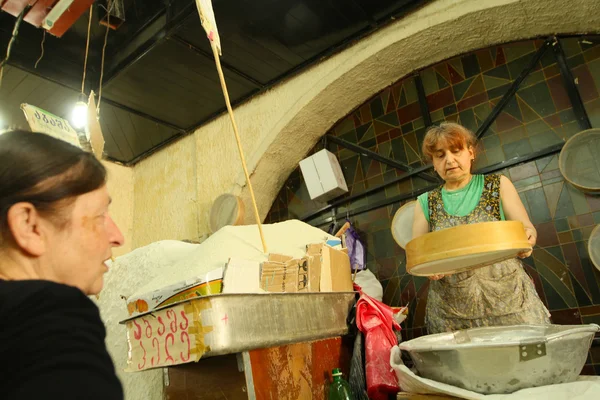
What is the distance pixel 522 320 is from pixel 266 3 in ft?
9.26

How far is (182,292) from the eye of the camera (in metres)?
1.63

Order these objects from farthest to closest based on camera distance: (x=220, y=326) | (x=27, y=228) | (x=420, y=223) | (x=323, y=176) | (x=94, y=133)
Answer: (x=323, y=176)
(x=94, y=133)
(x=420, y=223)
(x=220, y=326)
(x=27, y=228)

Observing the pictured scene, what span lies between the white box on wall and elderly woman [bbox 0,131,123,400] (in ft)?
9.26

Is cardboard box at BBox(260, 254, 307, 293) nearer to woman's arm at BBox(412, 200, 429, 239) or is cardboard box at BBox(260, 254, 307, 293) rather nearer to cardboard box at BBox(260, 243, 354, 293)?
cardboard box at BBox(260, 243, 354, 293)

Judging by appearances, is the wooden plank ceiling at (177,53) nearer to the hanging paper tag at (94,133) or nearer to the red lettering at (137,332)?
the hanging paper tag at (94,133)

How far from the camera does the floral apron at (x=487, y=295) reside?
1781 millimetres

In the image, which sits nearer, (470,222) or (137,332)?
(137,332)

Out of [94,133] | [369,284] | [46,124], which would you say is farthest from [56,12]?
[369,284]

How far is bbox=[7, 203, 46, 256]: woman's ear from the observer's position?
73 cm

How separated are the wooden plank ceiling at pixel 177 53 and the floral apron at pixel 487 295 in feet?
6.75

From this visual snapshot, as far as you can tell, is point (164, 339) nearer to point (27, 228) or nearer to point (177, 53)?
point (27, 228)

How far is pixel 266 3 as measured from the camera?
3.23m

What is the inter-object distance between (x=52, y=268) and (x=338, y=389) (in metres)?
1.51

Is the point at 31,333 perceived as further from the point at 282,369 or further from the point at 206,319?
the point at 282,369
